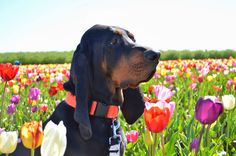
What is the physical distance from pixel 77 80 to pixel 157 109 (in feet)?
4.21

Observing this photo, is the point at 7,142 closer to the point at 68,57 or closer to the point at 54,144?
the point at 54,144

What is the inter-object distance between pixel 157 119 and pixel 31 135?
54 cm

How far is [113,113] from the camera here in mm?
3055

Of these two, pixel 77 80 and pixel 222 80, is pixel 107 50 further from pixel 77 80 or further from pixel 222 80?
pixel 222 80

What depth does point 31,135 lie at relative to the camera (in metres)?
1.48

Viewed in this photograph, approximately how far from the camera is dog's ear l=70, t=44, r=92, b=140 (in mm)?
2740

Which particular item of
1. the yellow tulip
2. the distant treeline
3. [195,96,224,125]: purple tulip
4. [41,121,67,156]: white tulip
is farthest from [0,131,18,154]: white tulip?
the distant treeline

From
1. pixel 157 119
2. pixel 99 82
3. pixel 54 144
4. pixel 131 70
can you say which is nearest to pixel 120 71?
pixel 131 70

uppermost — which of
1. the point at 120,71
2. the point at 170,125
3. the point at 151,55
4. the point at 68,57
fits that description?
the point at 151,55

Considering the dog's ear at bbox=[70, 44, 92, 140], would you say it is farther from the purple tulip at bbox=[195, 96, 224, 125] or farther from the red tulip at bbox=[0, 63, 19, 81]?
the purple tulip at bbox=[195, 96, 224, 125]

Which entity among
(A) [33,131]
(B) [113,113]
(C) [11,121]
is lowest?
(C) [11,121]

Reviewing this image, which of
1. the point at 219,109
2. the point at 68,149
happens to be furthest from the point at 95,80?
the point at 219,109

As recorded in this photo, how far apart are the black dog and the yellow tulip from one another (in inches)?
48.1

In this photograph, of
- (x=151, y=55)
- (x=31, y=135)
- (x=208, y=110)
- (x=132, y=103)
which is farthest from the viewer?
(x=132, y=103)
